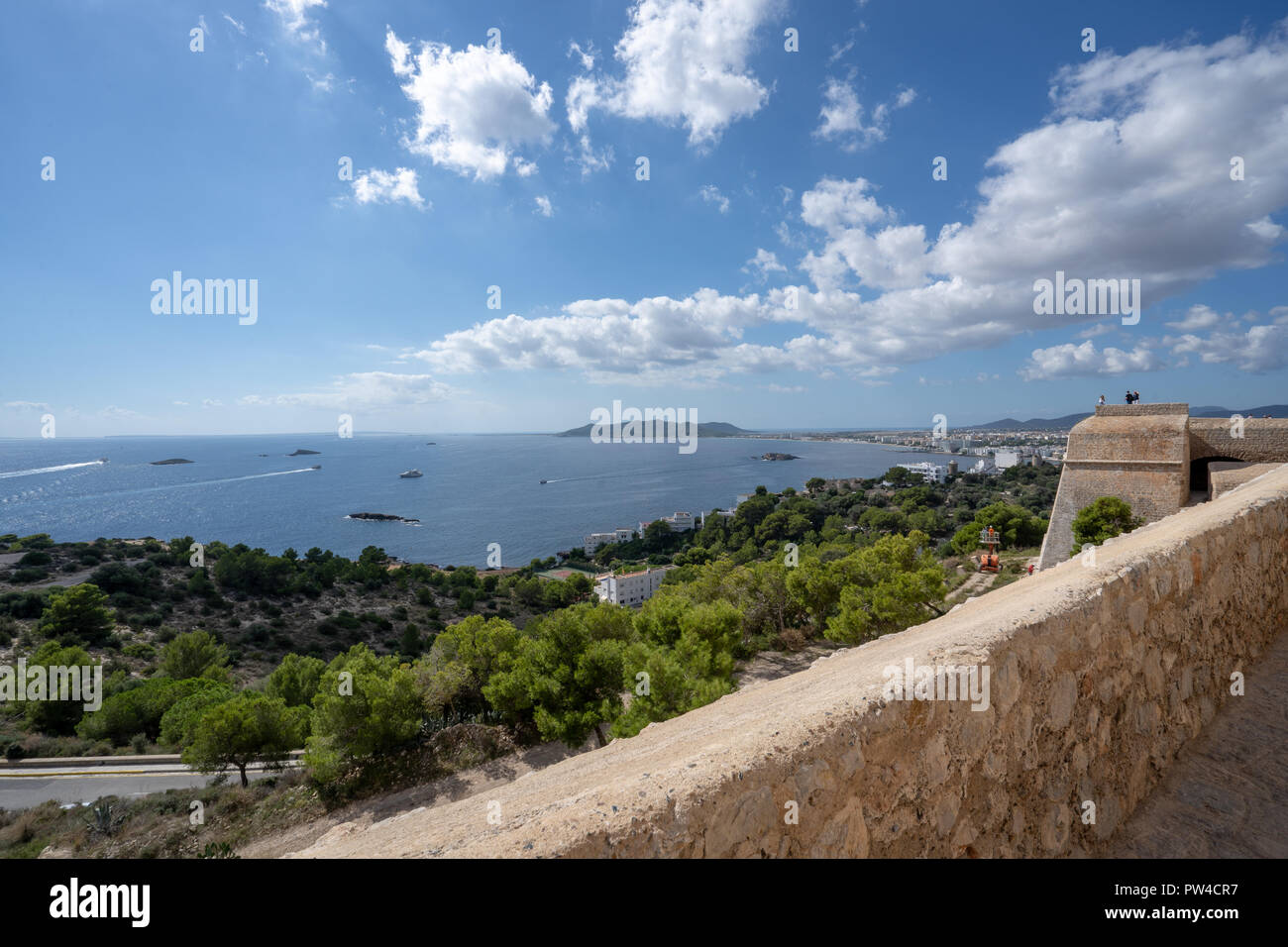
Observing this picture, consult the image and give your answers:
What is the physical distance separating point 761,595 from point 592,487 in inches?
3523

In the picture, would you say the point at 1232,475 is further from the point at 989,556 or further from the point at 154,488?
the point at 154,488

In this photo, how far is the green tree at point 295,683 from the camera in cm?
1742

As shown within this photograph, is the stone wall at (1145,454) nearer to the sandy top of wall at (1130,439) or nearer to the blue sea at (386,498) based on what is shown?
the sandy top of wall at (1130,439)

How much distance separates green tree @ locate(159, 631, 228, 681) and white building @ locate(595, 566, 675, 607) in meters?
22.3

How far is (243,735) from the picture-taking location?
12.3m

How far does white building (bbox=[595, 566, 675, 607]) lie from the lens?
40.0 metres

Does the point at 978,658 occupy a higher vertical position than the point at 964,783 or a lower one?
higher

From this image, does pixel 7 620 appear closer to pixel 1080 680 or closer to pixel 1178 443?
pixel 1080 680

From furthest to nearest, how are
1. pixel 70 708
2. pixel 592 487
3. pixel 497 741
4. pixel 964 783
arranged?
pixel 592 487 < pixel 70 708 < pixel 497 741 < pixel 964 783

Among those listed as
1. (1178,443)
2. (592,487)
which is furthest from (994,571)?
(592,487)

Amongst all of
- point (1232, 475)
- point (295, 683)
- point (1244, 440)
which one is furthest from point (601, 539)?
point (1232, 475)

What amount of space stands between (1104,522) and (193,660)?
32539 millimetres

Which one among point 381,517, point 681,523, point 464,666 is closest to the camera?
point 464,666
